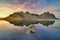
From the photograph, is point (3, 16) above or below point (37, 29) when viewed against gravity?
above

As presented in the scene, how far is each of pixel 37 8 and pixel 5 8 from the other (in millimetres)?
388

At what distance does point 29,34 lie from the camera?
1.91 metres

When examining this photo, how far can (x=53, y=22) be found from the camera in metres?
1.93

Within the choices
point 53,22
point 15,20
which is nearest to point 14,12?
point 15,20

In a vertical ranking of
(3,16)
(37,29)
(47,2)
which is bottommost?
(37,29)

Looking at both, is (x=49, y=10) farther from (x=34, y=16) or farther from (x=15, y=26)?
(x=15, y=26)

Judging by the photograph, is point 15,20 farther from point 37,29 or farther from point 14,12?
point 37,29

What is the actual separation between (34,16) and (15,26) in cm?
26

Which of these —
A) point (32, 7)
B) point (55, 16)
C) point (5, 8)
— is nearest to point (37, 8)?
point (32, 7)

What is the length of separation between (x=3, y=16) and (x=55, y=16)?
63 cm

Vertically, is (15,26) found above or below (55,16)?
below

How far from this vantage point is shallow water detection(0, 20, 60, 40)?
6.19 ft

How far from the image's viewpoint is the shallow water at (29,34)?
189 centimetres

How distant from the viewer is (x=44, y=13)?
1935 mm
